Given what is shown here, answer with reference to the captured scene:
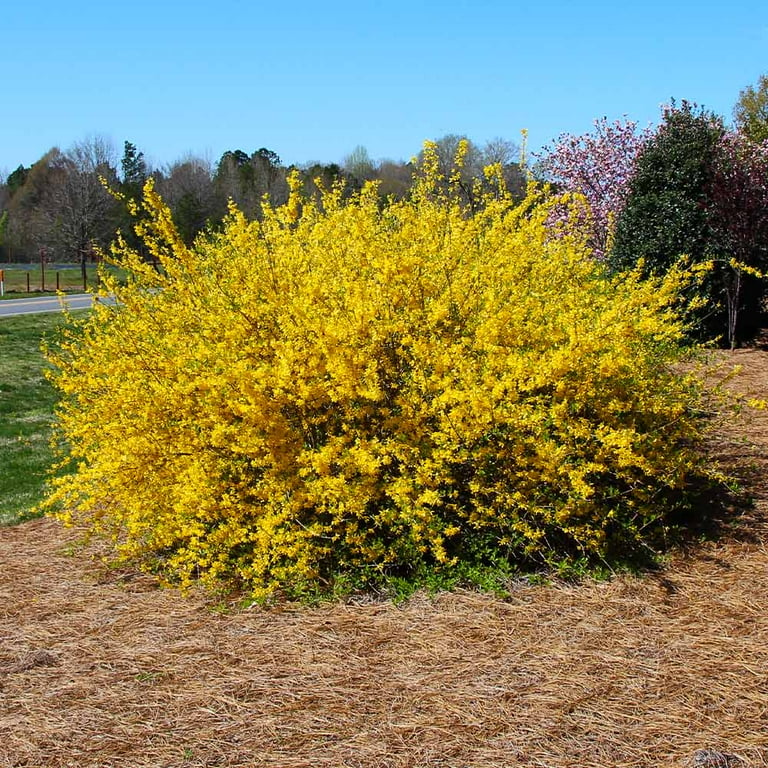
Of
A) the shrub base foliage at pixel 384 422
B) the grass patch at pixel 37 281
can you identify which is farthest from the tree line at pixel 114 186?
the shrub base foliage at pixel 384 422

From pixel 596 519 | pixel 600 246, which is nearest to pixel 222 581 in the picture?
pixel 596 519

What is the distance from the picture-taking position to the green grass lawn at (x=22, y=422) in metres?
6.25

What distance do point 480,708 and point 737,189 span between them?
884cm

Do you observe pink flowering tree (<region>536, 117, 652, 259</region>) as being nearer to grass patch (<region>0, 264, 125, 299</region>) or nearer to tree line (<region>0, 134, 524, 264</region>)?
tree line (<region>0, 134, 524, 264</region>)

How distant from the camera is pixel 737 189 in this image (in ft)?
33.1

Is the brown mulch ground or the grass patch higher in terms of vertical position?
the grass patch

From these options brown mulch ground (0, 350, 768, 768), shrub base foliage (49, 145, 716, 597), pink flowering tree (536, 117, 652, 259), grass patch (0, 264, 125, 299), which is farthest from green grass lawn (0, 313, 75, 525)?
grass patch (0, 264, 125, 299)

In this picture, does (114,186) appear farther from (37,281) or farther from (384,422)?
(384,422)

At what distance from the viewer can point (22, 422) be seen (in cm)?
887

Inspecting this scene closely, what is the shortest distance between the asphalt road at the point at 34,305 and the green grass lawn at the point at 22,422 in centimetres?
439

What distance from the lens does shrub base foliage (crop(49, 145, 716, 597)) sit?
390 centimetres

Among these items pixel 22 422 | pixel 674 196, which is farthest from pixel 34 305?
pixel 674 196

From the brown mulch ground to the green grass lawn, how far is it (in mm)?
1786

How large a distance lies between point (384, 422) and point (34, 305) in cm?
2066
